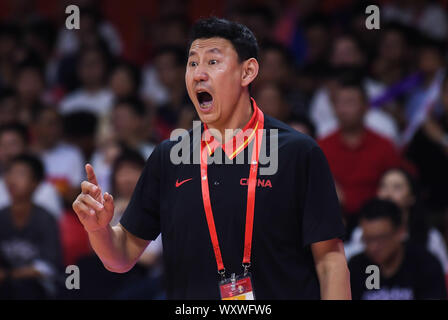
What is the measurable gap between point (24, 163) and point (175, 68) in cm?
212

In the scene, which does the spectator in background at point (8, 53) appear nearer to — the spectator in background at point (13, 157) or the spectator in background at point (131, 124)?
the spectator in background at point (13, 157)

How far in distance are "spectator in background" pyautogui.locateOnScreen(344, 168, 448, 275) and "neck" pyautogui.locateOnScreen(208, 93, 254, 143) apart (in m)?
2.40

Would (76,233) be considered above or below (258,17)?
below

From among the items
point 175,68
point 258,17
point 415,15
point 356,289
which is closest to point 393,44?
point 415,15

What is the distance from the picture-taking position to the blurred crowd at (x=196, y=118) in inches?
205

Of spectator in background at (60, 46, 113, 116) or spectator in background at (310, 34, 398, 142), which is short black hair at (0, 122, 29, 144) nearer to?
spectator in background at (60, 46, 113, 116)

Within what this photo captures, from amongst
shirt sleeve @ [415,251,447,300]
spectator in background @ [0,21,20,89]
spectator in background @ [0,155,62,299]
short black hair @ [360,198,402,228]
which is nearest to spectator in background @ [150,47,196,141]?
spectator in background @ [0,155,62,299]

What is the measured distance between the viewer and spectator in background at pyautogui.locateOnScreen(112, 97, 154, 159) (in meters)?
6.61

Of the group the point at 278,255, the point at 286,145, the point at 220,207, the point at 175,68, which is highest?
the point at 175,68

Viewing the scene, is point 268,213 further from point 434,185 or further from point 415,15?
point 415,15

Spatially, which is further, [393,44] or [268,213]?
[393,44]

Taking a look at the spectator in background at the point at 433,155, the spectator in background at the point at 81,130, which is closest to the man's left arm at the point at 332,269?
the spectator in background at the point at 433,155

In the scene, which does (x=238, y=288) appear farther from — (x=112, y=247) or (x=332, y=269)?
(x=112, y=247)
